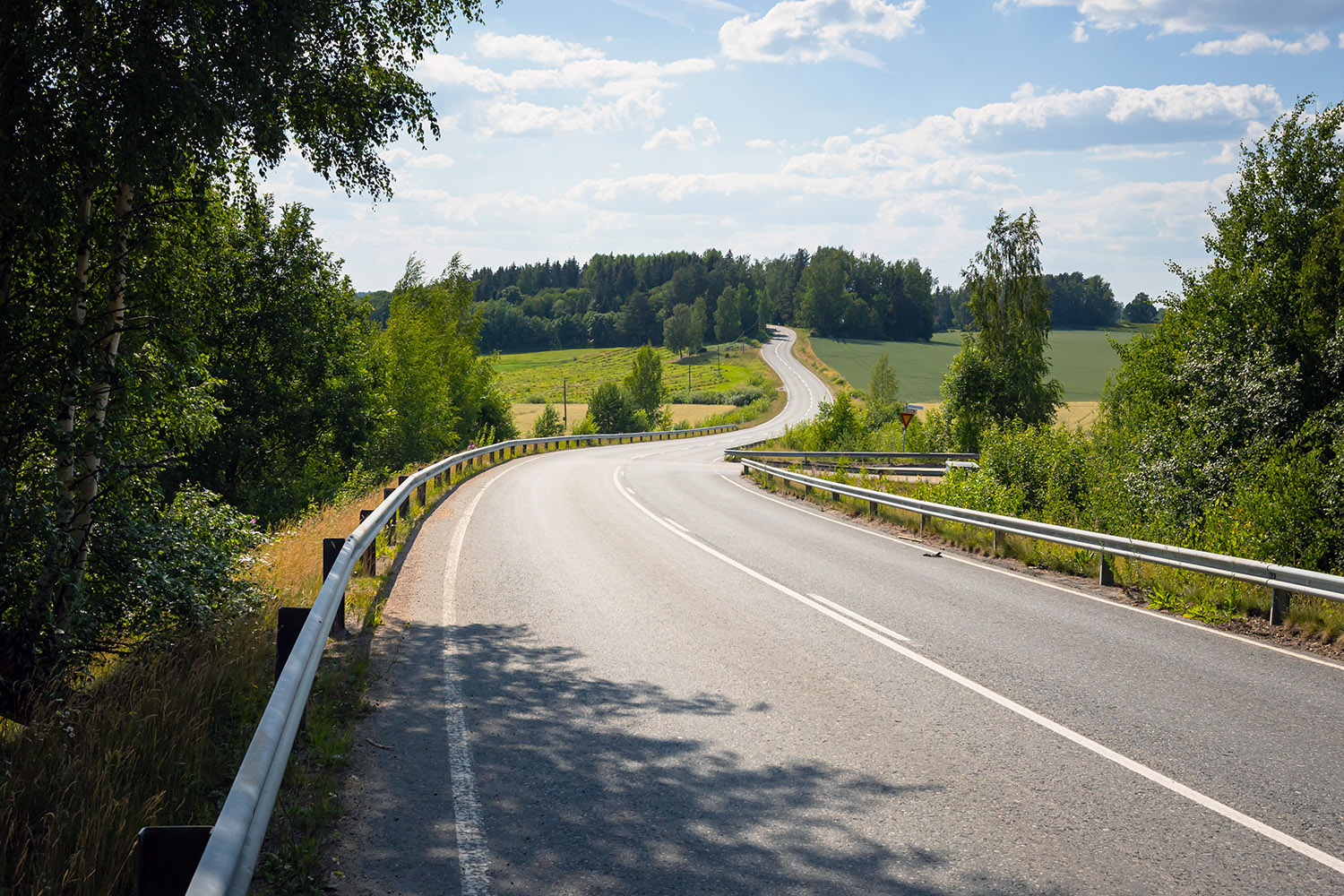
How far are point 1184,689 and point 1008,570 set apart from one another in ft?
18.5

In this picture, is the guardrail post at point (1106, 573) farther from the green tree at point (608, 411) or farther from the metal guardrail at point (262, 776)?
the green tree at point (608, 411)

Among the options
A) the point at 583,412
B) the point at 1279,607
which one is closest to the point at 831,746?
the point at 1279,607

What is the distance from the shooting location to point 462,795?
469 cm

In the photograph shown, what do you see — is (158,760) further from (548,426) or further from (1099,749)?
(548,426)

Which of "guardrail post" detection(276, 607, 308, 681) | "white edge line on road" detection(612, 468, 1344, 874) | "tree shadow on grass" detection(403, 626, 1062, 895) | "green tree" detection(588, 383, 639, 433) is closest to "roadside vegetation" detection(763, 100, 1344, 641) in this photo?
"white edge line on road" detection(612, 468, 1344, 874)

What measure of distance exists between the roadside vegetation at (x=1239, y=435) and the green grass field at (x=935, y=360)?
207 feet

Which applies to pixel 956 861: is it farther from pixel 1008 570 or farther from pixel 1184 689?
pixel 1008 570

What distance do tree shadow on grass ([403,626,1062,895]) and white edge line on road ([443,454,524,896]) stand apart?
0.05 metres

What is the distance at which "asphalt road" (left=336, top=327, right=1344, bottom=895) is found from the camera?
3.96 metres

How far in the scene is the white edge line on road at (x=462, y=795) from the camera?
3.87 m

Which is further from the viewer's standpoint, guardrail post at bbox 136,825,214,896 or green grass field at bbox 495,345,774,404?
green grass field at bbox 495,345,774,404

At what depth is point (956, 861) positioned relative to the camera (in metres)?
3.97

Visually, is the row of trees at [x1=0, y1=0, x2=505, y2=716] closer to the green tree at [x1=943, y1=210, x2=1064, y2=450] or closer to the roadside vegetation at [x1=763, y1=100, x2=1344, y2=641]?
the roadside vegetation at [x1=763, y1=100, x2=1344, y2=641]

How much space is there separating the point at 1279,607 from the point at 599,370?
136m
